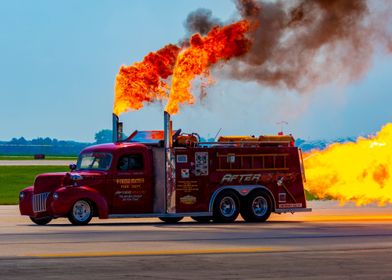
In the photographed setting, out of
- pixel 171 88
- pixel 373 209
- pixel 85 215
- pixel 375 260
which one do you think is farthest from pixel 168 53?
pixel 375 260

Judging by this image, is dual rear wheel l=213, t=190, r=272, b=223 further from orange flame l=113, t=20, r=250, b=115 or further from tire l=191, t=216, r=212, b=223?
orange flame l=113, t=20, r=250, b=115

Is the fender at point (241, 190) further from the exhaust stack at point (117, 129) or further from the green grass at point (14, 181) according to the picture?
the green grass at point (14, 181)

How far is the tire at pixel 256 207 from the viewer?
3120cm

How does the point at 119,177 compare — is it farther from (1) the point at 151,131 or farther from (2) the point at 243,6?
(2) the point at 243,6

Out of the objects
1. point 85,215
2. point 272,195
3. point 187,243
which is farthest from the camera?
point 272,195

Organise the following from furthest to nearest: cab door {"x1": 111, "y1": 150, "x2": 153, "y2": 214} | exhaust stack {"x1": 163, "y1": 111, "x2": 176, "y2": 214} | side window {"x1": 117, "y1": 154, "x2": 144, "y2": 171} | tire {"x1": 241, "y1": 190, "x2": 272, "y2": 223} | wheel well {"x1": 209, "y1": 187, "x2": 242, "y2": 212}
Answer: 1. tire {"x1": 241, "y1": 190, "x2": 272, "y2": 223}
2. wheel well {"x1": 209, "y1": 187, "x2": 242, "y2": 212}
3. side window {"x1": 117, "y1": 154, "x2": 144, "y2": 171}
4. exhaust stack {"x1": 163, "y1": 111, "x2": 176, "y2": 214}
5. cab door {"x1": 111, "y1": 150, "x2": 153, "y2": 214}

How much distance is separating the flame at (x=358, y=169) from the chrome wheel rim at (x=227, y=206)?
4.98 meters

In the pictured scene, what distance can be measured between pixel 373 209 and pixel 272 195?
8.88 metres

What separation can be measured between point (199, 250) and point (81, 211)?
32.6 ft

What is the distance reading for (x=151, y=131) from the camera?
32.0 metres

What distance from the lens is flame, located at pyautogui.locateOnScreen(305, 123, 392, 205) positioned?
35312 millimetres

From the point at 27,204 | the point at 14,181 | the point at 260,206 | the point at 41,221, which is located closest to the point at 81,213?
the point at 41,221

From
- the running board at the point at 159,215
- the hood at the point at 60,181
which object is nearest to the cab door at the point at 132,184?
the running board at the point at 159,215

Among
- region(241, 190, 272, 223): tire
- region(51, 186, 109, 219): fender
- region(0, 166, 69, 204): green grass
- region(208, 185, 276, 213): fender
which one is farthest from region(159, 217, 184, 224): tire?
region(0, 166, 69, 204): green grass
